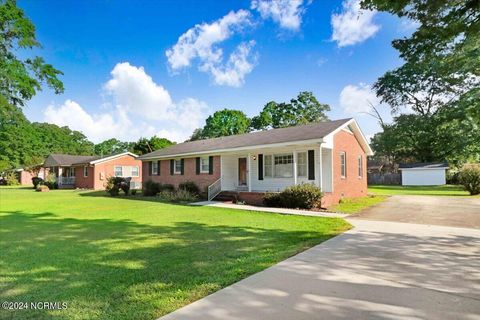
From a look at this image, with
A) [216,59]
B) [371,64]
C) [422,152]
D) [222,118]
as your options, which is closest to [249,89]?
[216,59]

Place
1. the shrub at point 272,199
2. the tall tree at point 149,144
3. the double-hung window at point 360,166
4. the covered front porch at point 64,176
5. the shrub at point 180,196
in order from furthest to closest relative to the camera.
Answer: the tall tree at point 149,144, the covered front porch at point 64,176, the double-hung window at point 360,166, the shrub at point 180,196, the shrub at point 272,199

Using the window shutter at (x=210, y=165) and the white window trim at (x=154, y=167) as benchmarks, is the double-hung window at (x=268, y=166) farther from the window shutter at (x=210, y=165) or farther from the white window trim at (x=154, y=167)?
the white window trim at (x=154, y=167)

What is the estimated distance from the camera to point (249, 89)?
2192 cm

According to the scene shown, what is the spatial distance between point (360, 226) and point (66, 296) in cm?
779

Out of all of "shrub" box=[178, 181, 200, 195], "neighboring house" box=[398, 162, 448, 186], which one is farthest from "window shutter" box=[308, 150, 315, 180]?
"neighboring house" box=[398, 162, 448, 186]

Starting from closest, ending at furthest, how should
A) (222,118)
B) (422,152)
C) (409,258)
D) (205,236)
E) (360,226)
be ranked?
(409,258), (205,236), (360,226), (422,152), (222,118)

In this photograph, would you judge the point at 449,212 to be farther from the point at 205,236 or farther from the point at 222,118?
the point at 222,118

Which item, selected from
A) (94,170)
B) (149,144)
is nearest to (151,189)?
(94,170)

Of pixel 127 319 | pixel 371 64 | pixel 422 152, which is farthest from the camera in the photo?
pixel 422 152

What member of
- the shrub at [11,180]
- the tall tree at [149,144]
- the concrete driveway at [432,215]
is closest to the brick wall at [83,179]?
the tall tree at [149,144]

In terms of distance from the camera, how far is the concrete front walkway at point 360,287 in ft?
10.9

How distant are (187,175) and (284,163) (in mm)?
7322

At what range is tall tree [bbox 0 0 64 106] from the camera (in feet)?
31.9

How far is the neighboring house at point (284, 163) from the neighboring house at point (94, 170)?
13684 mm
